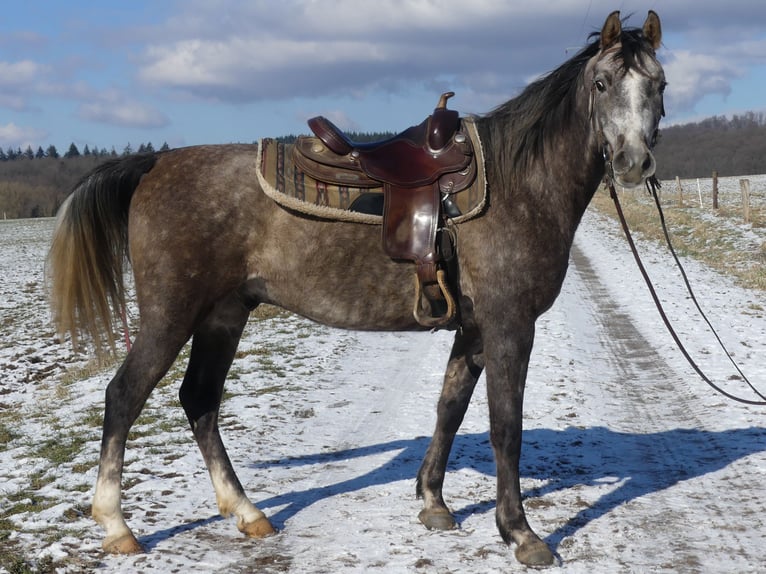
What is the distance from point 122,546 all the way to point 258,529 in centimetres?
76

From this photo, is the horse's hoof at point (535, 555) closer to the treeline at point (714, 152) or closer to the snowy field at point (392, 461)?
the snowy field at point (392, 461)

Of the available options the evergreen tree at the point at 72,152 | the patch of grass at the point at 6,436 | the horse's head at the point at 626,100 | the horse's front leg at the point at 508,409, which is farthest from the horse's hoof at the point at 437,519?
the evergreen tree at the point at 72,152

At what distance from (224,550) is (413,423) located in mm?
2737

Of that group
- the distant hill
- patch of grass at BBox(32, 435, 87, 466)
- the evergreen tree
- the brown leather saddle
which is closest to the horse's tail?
the brown leather saddle

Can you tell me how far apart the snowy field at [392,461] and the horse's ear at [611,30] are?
9.07 feet

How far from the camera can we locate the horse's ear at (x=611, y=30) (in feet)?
12.4

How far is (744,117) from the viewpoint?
13962 cm

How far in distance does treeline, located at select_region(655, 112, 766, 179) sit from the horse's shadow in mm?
Result: 82309

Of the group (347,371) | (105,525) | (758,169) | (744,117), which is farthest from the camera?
(744,117)

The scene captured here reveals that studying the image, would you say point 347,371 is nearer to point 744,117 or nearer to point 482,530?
point 482,530

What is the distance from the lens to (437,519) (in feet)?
14.5

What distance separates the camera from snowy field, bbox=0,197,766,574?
4.02 m

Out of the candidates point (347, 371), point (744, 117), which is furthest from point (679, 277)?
point (744, 117)

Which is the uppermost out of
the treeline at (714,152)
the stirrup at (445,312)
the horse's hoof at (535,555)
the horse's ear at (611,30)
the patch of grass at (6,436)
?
the treeline at (714,152)
